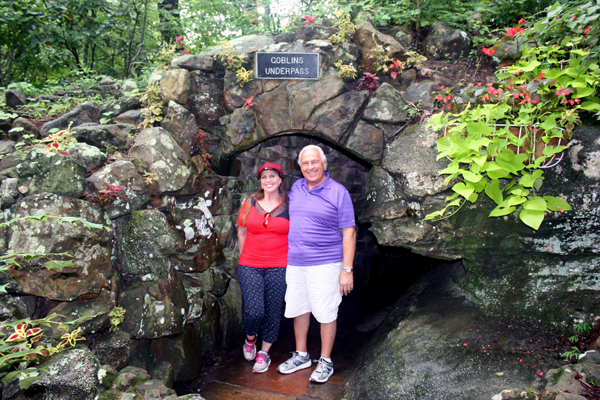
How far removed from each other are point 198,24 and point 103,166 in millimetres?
3001

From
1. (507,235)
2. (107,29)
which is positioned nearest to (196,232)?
(507,235)

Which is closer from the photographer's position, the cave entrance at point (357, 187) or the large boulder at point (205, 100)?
the large boulder at point (205, 100)

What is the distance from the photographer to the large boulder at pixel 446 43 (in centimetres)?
374

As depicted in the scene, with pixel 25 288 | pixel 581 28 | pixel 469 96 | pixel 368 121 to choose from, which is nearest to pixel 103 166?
pixel 25 288

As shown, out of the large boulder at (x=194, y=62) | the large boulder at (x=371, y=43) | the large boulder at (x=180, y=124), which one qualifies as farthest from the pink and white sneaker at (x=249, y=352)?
the large boulder at (x=371, y=43)

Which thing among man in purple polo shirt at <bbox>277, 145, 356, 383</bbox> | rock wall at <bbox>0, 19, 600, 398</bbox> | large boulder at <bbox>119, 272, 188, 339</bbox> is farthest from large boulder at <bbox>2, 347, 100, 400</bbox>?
man in purple polo shirt at <bbox>277, 145, 356, 383</bbox>

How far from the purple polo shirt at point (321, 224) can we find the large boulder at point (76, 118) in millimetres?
2419

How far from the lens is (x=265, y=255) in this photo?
3234 millimetres

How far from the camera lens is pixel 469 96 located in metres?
3.10

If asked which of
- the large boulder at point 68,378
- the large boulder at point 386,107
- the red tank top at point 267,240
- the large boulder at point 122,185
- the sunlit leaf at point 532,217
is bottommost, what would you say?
the large boulder at point 68,378

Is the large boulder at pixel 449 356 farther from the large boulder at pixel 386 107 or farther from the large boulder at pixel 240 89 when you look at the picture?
the large boulder at pixel 240 89

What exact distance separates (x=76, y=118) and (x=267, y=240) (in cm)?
230

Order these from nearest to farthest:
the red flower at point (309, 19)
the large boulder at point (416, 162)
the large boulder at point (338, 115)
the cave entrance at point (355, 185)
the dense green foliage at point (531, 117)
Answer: the dense green foliage at point (531, 117)
the large boulder at point (416, 162)
the large boulder at point (338, 115)
the red flower at point (309, 19)
the cave entrance at point (355, 185)

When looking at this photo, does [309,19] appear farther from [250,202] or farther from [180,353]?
[180,353]
